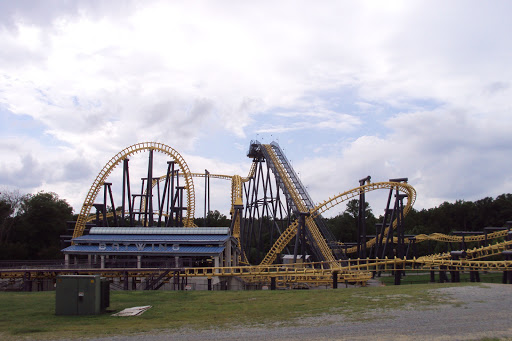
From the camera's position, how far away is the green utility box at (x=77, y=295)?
50.6 ft

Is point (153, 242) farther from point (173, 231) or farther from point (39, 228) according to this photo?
point (39, 228)

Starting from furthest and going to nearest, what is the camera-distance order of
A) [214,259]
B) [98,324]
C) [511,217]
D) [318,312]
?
1. [511,217]
2. [214,259]
3. [318,312]
4. [98,324]

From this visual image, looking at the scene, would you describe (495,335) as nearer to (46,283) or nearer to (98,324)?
(98,324)

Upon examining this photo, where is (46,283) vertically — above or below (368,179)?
below

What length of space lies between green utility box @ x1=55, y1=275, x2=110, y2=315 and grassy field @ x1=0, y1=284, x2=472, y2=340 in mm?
437

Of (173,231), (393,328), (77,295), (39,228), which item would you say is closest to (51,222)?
(39,228)

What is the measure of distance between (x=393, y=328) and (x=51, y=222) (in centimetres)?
5631

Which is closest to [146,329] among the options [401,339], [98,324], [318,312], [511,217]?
[98,324]

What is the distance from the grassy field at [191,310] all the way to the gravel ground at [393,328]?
75cm

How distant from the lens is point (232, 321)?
45.0ft

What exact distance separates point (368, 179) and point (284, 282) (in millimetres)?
13978

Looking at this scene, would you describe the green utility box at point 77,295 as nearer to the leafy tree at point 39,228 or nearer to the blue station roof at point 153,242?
the blue station roof at point 153,242

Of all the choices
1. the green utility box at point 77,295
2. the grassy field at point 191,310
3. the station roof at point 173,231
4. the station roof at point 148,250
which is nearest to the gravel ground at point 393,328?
the grassy field at point 191,310

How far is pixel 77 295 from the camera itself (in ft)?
50.7
